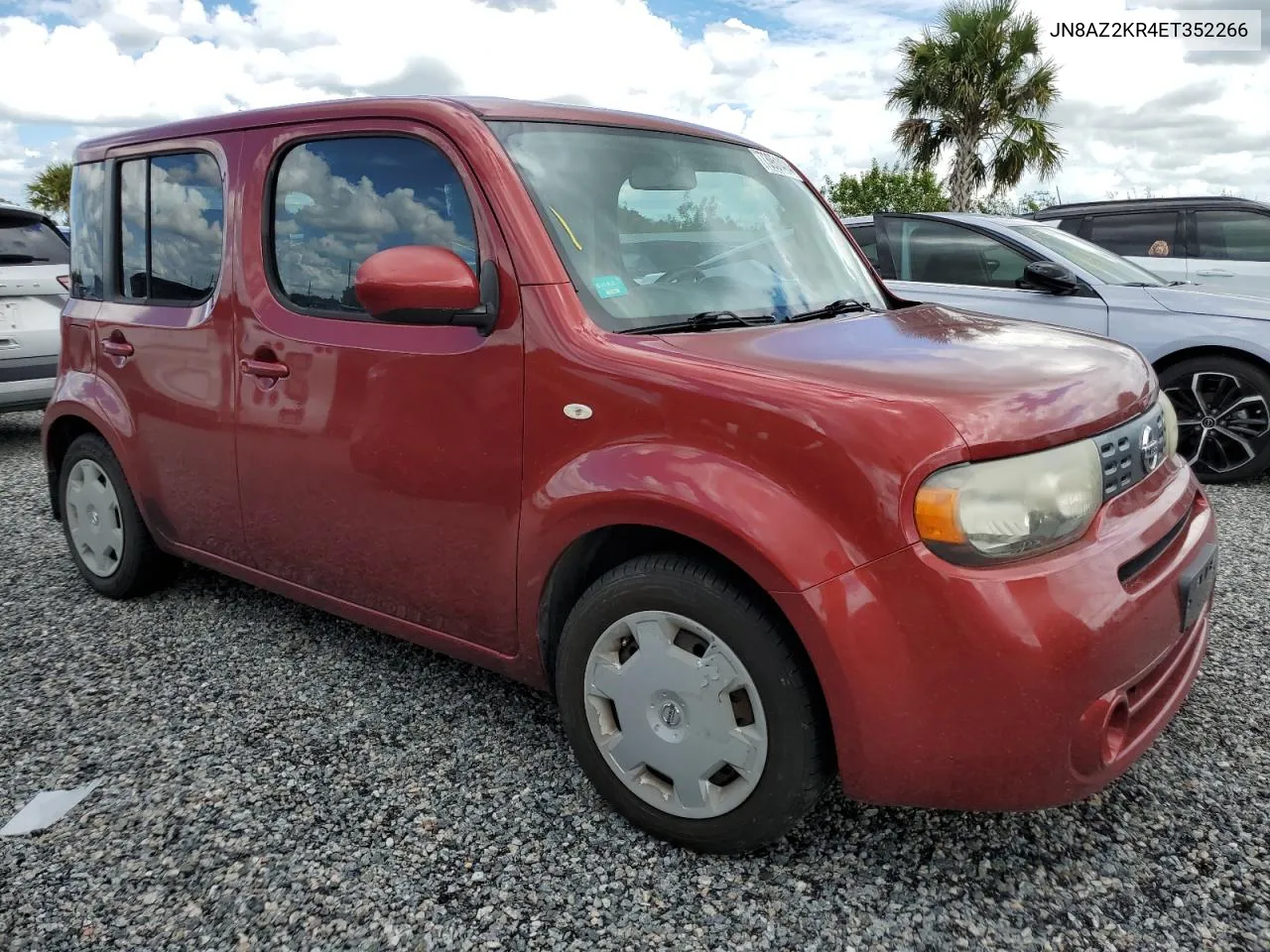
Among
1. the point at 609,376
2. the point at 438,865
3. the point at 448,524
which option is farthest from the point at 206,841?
the point at 609,376

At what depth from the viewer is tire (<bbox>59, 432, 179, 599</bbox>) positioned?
12.4 feet

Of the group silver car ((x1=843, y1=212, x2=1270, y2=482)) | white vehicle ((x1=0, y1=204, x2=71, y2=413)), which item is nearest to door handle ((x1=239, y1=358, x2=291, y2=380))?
silver car ((x1=843, y1=212, x2=1270, y2=482))

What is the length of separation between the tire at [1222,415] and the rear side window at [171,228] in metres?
5.14

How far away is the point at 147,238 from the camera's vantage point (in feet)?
11.6

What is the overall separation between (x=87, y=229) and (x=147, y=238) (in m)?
0.48

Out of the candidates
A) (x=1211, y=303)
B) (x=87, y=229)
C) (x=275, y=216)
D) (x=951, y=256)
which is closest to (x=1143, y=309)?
(x=1211, y=303)

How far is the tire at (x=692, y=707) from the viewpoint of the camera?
6.61 ft

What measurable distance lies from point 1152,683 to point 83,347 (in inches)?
151

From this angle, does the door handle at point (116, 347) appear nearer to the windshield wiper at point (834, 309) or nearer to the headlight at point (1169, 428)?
the windshield wiper at point (834, 309)

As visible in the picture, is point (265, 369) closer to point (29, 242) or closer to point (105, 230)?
point (105, 230)

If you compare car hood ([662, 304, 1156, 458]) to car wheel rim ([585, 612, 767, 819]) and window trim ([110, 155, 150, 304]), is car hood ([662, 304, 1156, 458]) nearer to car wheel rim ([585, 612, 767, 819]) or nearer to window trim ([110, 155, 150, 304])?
car wheel rim ([585, 612, 767, 819])

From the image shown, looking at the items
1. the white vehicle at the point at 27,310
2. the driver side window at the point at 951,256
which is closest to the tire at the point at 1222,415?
the driver side window at the point at 951,256

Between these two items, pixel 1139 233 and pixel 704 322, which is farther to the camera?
pixel 1139 233

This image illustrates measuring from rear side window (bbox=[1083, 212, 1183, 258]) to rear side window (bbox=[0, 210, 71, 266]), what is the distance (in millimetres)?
8850
